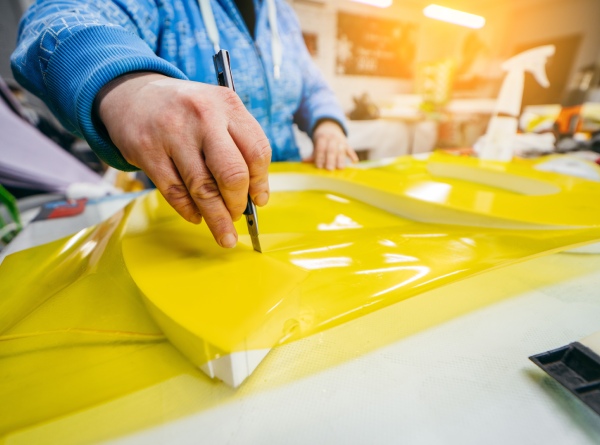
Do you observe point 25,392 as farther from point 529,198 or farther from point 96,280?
point 529,198

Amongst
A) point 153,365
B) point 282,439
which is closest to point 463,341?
point 282,439

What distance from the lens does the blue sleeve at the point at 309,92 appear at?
120 centimetres

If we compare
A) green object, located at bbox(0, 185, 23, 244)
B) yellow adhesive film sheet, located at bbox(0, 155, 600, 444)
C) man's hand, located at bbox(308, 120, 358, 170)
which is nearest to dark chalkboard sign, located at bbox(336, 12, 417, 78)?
man's hand, located at bbox(308, 120, 358, 170)

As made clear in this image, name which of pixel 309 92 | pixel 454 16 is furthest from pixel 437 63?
pixel 309 92

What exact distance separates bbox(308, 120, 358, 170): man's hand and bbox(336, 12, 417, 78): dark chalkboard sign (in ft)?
6.36

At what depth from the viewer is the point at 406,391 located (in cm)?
28

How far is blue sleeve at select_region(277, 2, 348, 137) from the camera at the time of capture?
1196 millimetres

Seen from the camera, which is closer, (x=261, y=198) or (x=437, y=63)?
(x=261, y=198)

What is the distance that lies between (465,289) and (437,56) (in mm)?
3926

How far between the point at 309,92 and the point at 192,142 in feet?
3.68

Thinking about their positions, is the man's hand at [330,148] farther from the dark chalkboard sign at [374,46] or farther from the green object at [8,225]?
the dark chalkboard sign at [374,46]

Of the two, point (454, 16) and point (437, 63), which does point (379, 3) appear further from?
point (454, 16)

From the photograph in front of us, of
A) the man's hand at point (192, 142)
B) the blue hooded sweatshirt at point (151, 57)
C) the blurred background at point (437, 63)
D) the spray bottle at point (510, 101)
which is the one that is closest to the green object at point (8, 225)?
the blue hooded sweatshirt at point (151, 57)

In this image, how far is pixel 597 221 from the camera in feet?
1.70
